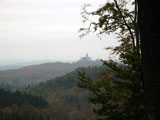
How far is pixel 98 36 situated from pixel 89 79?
224 cm

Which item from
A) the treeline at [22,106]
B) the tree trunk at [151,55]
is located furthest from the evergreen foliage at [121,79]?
the treeline at [22,106]

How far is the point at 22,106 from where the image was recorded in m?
140

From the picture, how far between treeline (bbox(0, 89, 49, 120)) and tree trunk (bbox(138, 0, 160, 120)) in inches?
4672

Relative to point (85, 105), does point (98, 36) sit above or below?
above

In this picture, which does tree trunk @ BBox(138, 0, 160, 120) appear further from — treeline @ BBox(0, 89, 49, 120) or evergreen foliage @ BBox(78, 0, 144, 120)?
treeline @ BBox(0, 89, 49, 120)

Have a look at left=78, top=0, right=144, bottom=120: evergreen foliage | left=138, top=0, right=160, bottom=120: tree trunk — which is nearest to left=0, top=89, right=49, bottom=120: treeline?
left=78, top=0, right=144, bottom=120: evergreen foliage

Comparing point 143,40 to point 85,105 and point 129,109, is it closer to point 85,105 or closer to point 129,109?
point 129,109

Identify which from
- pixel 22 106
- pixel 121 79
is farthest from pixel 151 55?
pixel 22 106

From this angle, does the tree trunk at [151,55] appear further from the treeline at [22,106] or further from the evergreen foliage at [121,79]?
the treeline at [22,106]

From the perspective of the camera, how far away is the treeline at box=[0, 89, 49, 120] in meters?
119

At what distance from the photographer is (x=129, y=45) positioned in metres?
9.38

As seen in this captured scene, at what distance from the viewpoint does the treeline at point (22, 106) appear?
119125mm

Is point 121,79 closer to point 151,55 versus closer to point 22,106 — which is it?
point 151,55

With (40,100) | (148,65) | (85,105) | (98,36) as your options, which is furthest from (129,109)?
(85,105)
